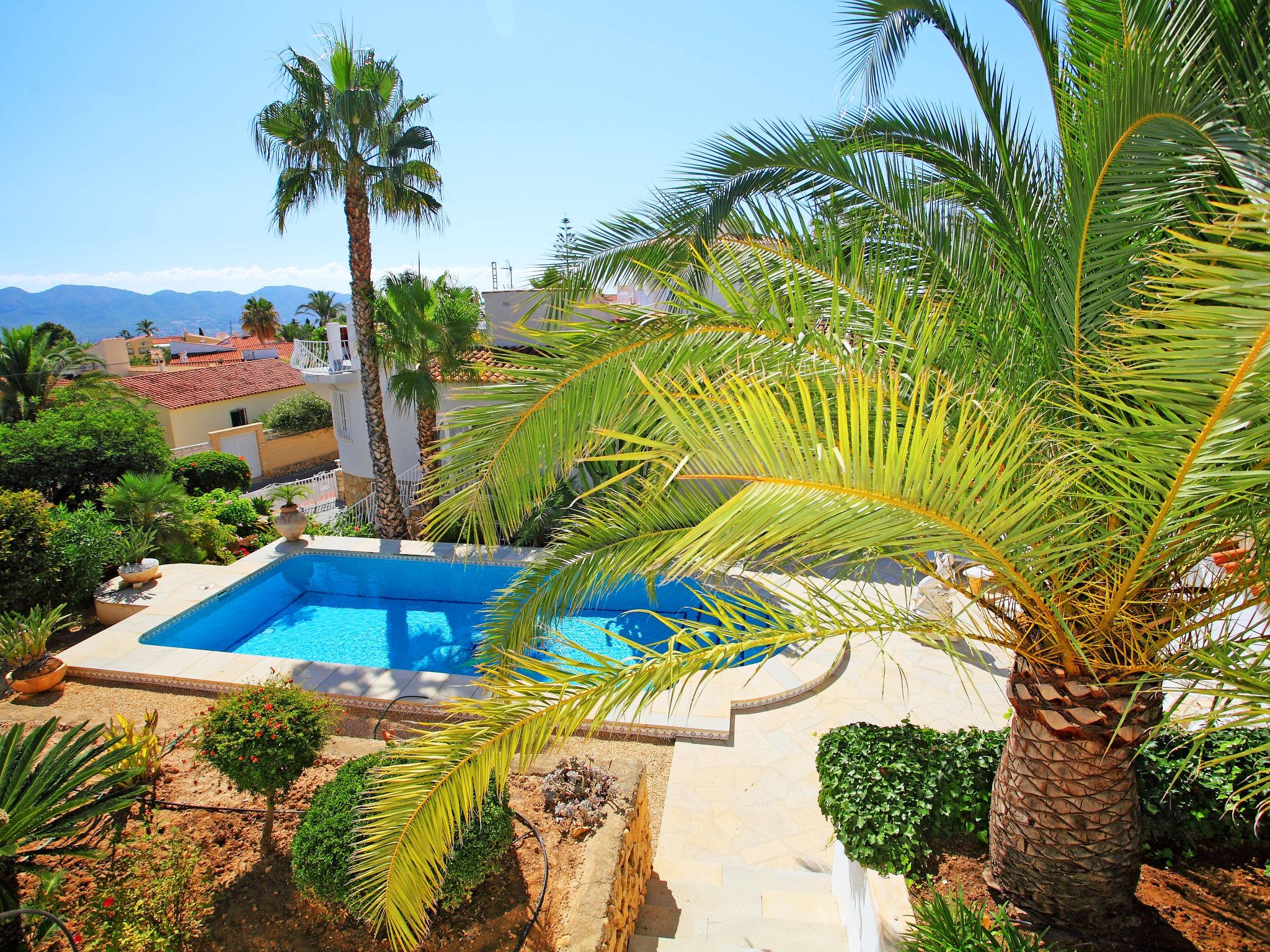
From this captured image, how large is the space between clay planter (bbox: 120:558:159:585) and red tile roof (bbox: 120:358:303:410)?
16.0 m

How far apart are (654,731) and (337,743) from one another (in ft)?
10.4

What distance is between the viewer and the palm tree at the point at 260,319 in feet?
183

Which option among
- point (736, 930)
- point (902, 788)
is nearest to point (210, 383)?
point (736, 930)

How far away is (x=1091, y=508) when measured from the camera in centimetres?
283

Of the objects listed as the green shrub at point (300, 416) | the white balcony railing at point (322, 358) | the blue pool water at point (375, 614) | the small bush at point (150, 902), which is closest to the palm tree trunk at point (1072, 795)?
the small bush at point (150, 902)

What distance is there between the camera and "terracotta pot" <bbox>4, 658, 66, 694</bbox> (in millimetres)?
8703

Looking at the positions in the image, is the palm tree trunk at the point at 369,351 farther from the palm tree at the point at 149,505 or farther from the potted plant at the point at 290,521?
the palm tree at the point at 149,505

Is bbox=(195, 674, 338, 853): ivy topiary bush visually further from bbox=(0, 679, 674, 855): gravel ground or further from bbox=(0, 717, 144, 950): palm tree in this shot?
bbox=(0, 679, 674, 855): gravel ground

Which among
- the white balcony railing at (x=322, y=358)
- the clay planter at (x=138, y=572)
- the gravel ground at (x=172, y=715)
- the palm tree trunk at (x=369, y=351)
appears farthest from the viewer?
the white balcony railing at (x=322, y=358)

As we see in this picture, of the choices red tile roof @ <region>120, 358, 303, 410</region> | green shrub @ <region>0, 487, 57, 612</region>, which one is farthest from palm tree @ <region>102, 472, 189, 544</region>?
red tile roof @ <region>120, 358, 303, 410</region>

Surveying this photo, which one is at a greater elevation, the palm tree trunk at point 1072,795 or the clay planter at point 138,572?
the palm tree trunk at point 1072,795

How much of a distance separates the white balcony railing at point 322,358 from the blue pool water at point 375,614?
6.95 m

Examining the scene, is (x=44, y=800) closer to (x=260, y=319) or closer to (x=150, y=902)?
(x=150, y=902)

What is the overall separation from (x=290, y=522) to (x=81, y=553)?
322cm
